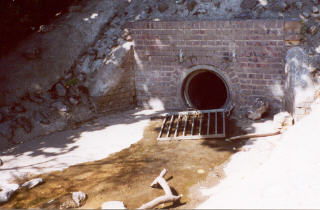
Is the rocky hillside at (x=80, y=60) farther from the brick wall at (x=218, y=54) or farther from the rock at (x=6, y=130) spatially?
the brick wall at (x=218, y=54)

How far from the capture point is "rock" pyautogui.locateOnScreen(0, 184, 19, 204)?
5.96m

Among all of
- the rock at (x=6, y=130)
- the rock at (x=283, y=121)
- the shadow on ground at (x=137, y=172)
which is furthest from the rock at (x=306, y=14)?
the rock at (x=6, y=130)

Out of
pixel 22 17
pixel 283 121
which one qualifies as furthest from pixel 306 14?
pixel 22 17

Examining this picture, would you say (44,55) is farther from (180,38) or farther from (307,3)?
(307,3)

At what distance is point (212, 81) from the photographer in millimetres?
10992

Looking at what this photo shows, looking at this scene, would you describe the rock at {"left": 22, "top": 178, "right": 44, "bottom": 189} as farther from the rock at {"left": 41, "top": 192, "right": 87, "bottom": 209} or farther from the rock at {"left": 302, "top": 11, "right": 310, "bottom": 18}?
the rock at {"left": 302, "top": 11, "right": 310, "bottom": 18}

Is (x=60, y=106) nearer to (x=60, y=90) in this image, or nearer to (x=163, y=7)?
(x=60, y=90)

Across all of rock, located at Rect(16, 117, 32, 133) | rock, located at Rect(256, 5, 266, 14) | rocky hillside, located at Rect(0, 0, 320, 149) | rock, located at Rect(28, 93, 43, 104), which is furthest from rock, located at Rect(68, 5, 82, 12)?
rock, located at Rect(256, 5, 266, 14)

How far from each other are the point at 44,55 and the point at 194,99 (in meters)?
4.15

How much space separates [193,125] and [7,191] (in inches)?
160

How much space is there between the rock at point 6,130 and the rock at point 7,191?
2.16 metres

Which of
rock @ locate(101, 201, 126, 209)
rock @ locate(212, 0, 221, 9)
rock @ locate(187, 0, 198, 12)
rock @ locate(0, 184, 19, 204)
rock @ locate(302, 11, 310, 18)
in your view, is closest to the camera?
rock @ locate(101, 201, 126, 209)

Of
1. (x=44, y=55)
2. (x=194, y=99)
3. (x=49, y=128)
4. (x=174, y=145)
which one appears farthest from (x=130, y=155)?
(x=44, y=55)

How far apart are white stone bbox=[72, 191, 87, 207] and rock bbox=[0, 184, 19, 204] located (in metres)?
1.14
